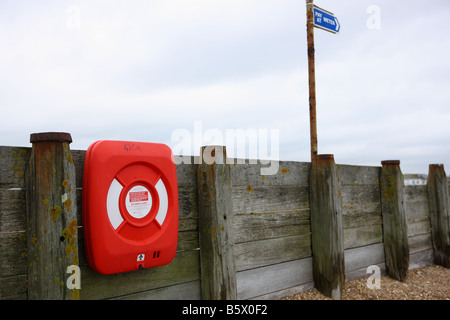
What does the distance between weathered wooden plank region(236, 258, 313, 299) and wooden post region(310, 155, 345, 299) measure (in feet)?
0.52

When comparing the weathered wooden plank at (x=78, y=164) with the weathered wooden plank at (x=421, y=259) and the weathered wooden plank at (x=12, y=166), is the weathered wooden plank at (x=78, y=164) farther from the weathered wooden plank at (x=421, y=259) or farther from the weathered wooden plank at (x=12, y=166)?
the weathered wooden plank at (x=421, y=259)

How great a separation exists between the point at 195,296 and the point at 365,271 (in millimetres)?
2857

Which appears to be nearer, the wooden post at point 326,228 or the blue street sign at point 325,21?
the wooden post at point 326,228

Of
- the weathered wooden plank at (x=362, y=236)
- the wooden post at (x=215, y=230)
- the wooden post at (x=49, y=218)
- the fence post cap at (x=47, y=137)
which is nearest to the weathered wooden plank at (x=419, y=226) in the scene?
the weathered wooden plank at (x=362, y=236)

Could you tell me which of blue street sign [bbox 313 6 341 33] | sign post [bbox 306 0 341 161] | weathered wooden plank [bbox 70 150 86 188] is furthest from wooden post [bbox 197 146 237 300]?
blue street sign [bbox 313 6 341 33]

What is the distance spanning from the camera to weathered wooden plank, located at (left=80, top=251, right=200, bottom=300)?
273cm

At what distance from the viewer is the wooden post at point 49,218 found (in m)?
2.35

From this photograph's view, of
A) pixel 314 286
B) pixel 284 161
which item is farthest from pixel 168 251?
pixel 314 286

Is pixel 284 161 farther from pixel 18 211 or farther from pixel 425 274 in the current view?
pixel 425 274

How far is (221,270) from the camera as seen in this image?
3.21 metres

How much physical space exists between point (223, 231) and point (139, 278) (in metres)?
0.81

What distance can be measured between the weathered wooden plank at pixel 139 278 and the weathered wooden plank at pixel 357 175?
7.99ft

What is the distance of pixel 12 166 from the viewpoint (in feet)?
7.93

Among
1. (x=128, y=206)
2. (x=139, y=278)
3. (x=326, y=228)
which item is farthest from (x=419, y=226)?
(x=128, y=206)
